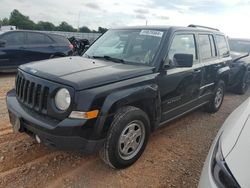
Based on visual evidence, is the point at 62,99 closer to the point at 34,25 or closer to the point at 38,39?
the point at 38,39

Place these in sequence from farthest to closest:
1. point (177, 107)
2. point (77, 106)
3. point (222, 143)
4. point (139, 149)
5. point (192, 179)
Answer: point (177, 107) → point (139, 149) → point (192, 179) → point (77, 106) → point (222, 143)

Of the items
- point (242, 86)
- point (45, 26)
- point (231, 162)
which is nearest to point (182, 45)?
point (231, 162)

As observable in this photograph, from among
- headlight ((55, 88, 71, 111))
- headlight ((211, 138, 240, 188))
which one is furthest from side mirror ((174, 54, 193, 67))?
headlight ((211, 138, 240, 188))

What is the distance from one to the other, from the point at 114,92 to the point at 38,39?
25.7ft

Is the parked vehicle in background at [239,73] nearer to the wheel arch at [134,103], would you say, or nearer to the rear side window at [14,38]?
the wheel arch at [134,103]

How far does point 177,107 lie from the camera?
Result: 4.32m

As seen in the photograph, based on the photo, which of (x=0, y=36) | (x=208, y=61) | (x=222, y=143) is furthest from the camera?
(x=0, y=36)

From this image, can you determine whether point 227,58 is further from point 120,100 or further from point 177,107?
point 120,100

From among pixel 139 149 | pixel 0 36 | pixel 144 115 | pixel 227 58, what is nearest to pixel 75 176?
pixel 139 149

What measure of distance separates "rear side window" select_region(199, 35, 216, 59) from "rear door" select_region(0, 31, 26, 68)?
648cm

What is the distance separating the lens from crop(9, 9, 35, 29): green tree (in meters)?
46.2

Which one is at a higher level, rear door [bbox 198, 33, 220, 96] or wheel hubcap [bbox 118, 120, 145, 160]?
rear door [bbox 198, 33, 220, 96]

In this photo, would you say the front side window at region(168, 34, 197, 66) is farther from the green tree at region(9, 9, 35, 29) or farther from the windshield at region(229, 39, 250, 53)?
the green tree at region(9, 9, 35, 29)

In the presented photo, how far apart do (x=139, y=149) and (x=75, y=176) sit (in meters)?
0.89
